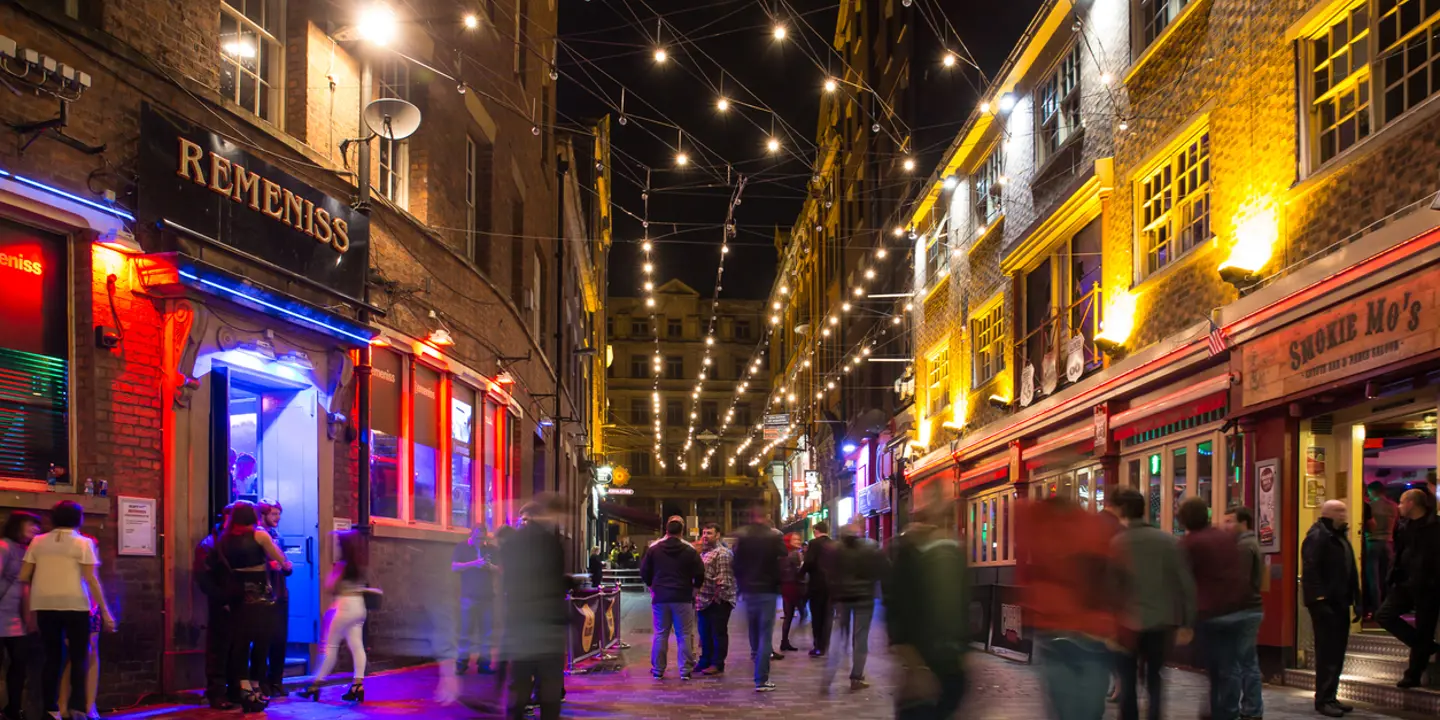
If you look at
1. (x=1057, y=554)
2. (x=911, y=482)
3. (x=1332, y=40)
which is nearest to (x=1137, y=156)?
(x=1332, y=40)

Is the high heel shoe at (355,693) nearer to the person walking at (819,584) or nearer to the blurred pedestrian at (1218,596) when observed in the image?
the person walking at (819,584)

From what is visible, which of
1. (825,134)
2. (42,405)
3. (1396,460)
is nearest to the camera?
(42,405)

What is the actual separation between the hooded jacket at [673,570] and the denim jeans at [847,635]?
1.58 m

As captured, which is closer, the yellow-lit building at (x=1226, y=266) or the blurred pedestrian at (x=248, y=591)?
the blurred pedestrian at (x=248, y=591)

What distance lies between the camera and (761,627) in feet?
40.9

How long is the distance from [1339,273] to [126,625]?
10.2 m

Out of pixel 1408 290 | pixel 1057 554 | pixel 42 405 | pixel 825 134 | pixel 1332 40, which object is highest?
pixel 825 134

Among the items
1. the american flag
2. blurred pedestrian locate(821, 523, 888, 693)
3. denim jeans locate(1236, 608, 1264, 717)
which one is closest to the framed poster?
the american flag

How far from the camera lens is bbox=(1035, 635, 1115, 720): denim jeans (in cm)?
591

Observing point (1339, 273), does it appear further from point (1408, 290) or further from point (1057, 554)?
point (1057, 554)

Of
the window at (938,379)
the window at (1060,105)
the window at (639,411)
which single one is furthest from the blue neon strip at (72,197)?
the window at (639,411)

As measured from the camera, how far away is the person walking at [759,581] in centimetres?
1228

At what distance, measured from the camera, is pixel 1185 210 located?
1513 centimetres

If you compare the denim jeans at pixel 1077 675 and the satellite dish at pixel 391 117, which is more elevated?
the satellite dish at pixel 391 117
